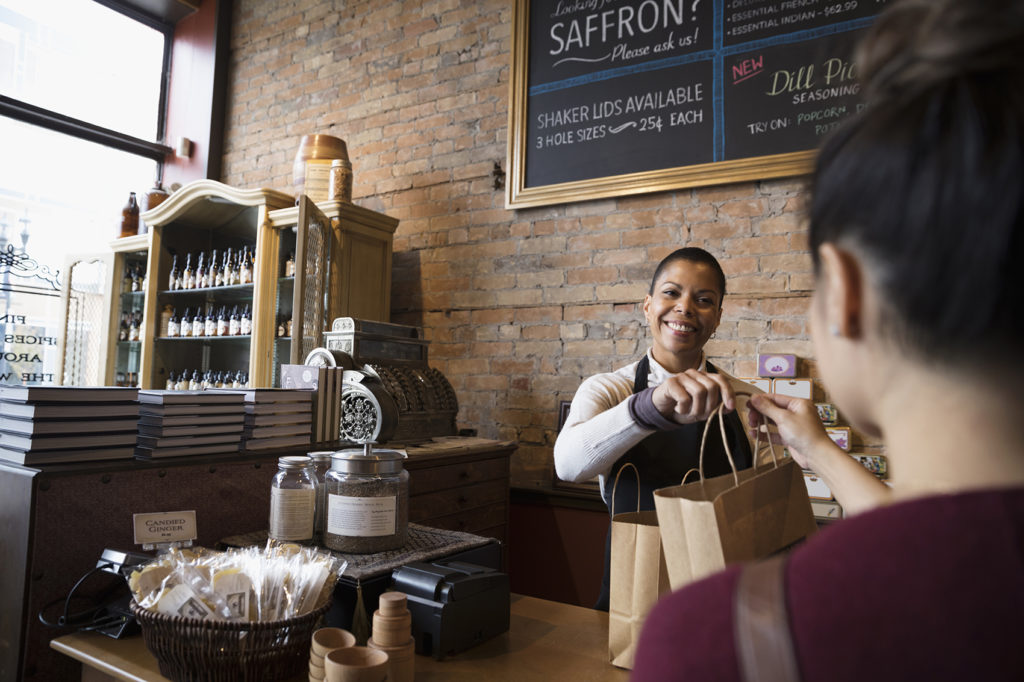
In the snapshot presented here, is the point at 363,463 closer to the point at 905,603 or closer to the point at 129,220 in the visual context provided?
the point at 905,603

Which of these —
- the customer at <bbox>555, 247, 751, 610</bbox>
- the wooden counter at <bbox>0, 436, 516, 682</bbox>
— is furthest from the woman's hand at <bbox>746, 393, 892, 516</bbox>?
the wooden counter at <bbox>0, 436, 516, 682</bbox>

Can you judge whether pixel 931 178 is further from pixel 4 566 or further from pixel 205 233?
pixel 205 233

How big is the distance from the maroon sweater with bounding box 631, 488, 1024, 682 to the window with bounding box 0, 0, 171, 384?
15.9 feet

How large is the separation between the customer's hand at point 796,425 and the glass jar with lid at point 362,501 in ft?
2.31

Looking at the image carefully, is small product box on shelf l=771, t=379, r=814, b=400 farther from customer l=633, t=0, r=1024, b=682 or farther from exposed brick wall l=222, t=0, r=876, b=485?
customer l=633, t=0, r=1024, b=682

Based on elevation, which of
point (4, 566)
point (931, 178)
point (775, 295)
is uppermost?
point (775, 295)

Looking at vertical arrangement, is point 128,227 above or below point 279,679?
above

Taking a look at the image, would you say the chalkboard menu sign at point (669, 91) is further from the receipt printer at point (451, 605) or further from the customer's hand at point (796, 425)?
the receipt printer at point (451, 605)

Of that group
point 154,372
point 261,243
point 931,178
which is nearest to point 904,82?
point 931,178

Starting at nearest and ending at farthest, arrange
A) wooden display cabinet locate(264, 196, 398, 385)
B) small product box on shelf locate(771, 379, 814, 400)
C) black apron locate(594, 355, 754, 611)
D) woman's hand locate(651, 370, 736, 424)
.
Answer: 1. woman's hand locate(651, 370, 736, 424)
2. black apron locate(594, 355, 754, 611)
3. small product box on shelf locate(771, 379, 814, 400)
4. wooden display cabinet locate(264, 196, 398, 385)

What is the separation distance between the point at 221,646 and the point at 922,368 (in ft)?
3.24

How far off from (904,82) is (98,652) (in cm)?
143

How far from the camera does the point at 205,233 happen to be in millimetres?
4328

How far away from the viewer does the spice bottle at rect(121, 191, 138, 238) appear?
4.39 m
